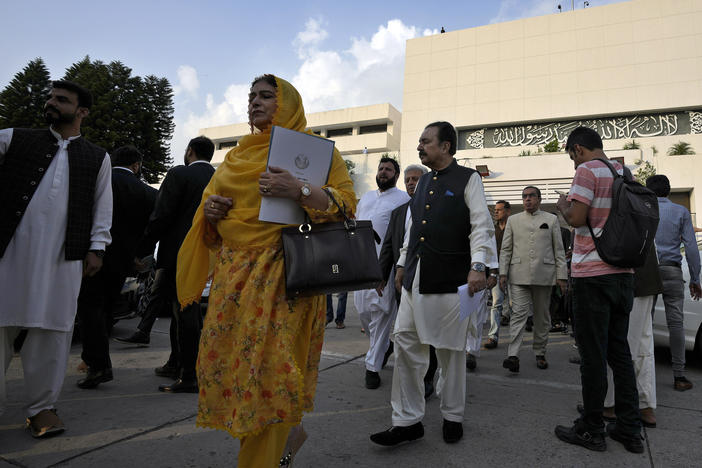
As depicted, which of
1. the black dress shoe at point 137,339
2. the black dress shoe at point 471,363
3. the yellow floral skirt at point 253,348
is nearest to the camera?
the yellow floral skirt at point 253,348

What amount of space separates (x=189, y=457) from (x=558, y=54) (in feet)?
118

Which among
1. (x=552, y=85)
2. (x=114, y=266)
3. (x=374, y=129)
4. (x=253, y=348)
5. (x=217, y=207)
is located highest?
(x=374, y=129)

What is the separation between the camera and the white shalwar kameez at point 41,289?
2590mm

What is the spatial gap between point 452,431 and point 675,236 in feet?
10.6

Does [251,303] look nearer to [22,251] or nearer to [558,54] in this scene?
[22,251]

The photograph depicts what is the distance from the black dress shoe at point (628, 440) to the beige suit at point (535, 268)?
6.17ft

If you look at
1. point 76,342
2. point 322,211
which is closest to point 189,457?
point 322,211

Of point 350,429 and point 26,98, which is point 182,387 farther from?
point 26,98

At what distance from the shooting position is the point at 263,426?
1.80 metres

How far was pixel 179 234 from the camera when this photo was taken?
11.9ft

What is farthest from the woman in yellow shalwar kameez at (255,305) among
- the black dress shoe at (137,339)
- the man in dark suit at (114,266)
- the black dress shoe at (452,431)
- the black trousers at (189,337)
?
the black dress shoe at (137,339)

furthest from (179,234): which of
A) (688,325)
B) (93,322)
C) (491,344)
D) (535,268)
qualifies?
(688,325)

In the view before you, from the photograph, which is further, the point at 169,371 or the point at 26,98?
the point at 26,98

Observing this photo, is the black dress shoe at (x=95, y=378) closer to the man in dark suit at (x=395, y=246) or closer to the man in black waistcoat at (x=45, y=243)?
the man in black waistcoat at (x=45, y=243)
